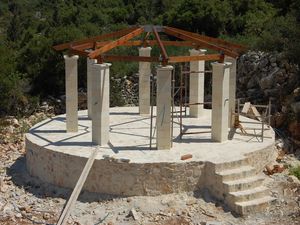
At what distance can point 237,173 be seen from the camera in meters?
14.1

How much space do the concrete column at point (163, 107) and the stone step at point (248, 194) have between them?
2582 mm

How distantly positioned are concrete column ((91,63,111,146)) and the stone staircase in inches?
142

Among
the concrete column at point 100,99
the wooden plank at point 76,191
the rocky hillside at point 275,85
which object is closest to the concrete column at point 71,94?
the concrete column at point 100,99

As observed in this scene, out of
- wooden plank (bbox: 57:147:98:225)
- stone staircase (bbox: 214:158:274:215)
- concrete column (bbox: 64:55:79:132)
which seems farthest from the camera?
concrete column (bbox: 64:55:79:132)

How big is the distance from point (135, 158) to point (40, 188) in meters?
3.10

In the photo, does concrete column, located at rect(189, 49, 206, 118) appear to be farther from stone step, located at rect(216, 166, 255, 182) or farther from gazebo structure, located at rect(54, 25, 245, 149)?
stone step, located at rect(216, 166, 255, 182)

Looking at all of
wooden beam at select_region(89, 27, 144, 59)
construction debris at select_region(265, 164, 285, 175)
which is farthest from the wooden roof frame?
construction debris at select_region(265, 164, 285, 175)

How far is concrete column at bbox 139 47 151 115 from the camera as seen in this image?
19.8 m

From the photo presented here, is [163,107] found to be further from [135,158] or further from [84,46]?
[84,46]

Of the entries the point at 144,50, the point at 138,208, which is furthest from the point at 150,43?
the point at 138,208

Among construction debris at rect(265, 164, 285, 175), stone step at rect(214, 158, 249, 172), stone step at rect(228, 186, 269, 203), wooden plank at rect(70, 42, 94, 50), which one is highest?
wooden plank at rect(70, 42, 94, 50)

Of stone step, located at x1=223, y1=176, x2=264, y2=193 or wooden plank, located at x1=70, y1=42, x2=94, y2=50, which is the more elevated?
wooden plank, located at x1=70, y1=42, x2=94, y2=50

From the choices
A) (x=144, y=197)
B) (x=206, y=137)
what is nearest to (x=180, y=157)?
(x=144, y=197)

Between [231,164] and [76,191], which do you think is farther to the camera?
[231,164]
